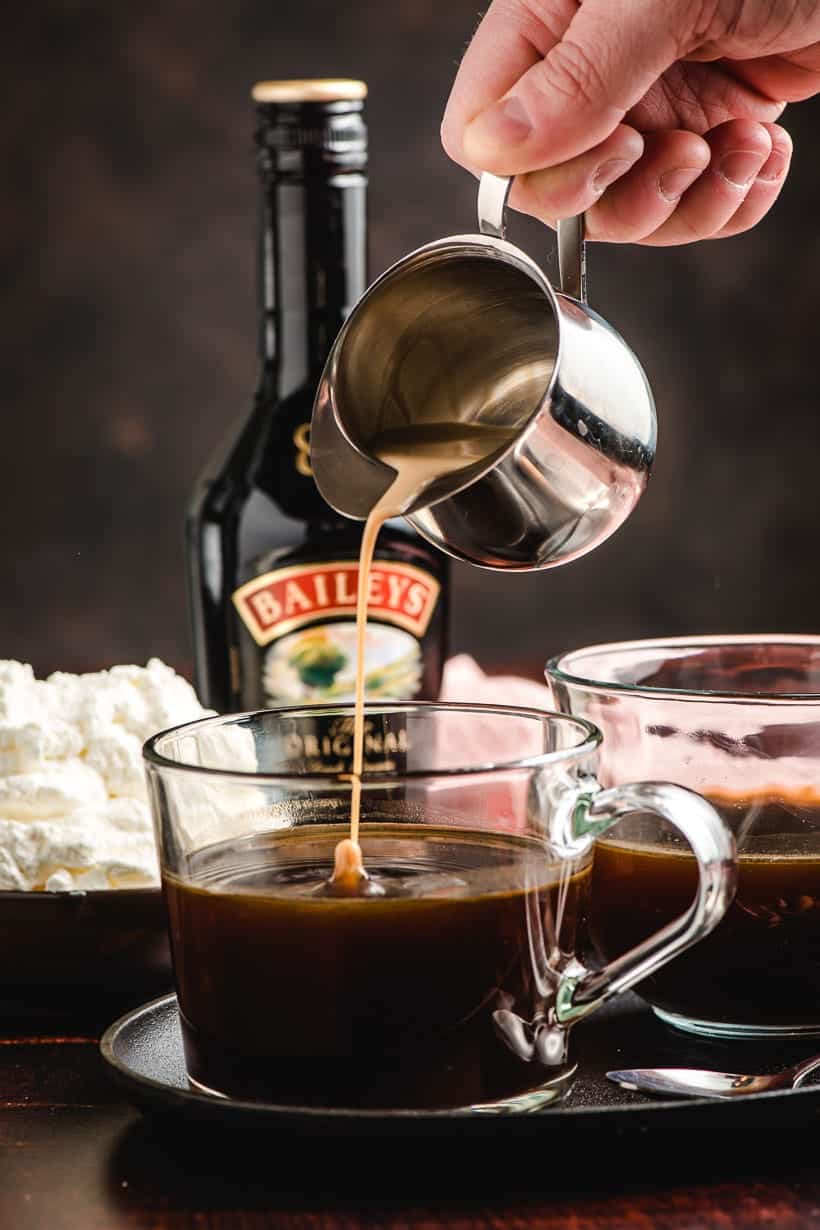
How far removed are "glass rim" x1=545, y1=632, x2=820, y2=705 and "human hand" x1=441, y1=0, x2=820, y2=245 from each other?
0.28m

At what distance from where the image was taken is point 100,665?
2.25 meters

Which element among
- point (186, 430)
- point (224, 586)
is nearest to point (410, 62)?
point (186, 430)

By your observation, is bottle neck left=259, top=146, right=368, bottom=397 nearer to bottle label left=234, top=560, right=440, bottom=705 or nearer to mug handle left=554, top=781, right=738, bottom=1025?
bottle label left=234, top=560, right=440, bottom=705

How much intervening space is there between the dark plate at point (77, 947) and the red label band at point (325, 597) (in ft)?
1.89

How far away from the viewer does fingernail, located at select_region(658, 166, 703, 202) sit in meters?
1.27

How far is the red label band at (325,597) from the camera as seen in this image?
1.51 m

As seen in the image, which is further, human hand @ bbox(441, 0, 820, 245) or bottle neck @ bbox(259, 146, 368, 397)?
bottle neck @ bbox(259, 146, 368, 397)

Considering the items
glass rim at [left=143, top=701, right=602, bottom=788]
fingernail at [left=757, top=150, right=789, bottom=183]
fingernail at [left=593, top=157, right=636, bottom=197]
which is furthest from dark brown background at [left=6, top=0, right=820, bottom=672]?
glass rim at [left=143, top=701, right=602, bottom=788]

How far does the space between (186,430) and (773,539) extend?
866mm

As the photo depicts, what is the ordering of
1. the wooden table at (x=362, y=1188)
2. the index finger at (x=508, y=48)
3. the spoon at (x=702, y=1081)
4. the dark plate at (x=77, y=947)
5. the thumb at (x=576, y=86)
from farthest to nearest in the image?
the index finger at (x=508, y=48) < the thumb at (x=576, y=86) < the dark plate at (x=77, y=947) < the spoon at (x=702, y=1081) < the wooden table at (x=362, y=1188)

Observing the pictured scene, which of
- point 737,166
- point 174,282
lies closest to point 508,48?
point 737,166

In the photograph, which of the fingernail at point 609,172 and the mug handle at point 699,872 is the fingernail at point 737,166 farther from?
the mug handle at point 699,872

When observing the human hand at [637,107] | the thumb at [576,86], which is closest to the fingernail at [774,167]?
the human hand at [637,107]

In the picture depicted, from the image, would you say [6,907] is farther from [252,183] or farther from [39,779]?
[252,183]
